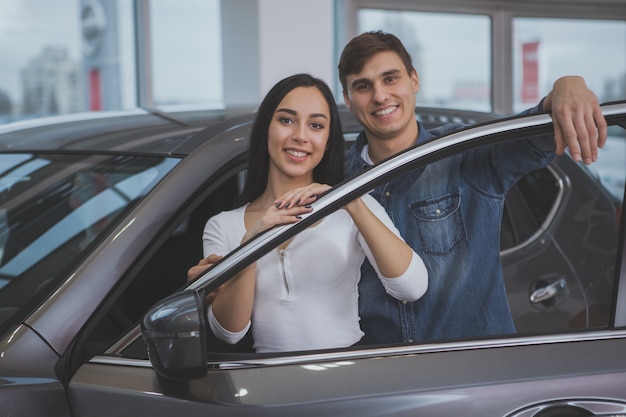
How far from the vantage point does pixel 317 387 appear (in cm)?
130

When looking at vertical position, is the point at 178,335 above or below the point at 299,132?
below

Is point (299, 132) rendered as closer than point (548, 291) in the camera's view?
Yes

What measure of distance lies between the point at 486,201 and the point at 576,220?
0.88 m

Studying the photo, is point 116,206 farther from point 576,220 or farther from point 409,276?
point 576,220

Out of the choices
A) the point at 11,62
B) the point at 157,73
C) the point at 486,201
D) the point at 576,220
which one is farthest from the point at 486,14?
the point at 486,201

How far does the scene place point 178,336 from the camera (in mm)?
1241

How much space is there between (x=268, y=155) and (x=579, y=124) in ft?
2.17

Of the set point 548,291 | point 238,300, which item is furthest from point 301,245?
point 548,291

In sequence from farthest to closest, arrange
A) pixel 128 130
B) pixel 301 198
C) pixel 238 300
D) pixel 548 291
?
pixel 548 291, pixel 128 130, pixel 238 300, pixel 301 198

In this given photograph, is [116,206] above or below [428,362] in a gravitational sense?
above

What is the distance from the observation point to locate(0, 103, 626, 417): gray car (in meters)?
1.28

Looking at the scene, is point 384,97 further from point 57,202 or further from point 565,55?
point 565,55

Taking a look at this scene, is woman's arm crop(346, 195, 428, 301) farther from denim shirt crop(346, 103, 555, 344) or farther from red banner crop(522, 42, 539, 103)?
red banner crop(522, 42, 539, 103)

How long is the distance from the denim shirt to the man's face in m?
0.13
